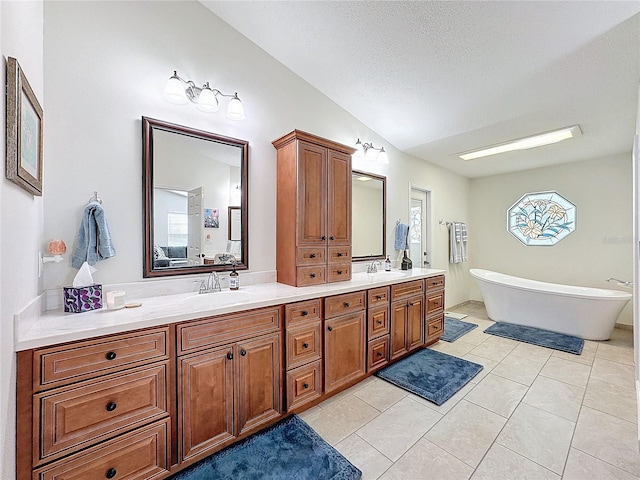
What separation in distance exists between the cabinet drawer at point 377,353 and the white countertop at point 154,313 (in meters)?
0.60

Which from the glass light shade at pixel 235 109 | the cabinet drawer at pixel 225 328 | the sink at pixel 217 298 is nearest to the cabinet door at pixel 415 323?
the cabinet drawer at pixel 225 328

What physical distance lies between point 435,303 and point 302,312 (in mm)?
1982

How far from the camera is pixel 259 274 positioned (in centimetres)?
241

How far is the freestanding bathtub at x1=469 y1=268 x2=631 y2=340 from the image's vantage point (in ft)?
10.8

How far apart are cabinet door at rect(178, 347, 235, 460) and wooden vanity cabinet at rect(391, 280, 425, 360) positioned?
165 centimetres

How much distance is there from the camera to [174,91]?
187 centimetres

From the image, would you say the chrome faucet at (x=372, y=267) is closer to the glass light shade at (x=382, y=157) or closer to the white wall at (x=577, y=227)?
the glass light shade at (x=382, y=157)

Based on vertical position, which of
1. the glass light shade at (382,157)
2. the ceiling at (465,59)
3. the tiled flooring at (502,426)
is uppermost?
the ceiling at (465,59)

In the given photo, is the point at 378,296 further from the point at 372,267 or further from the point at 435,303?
the point at 435,303

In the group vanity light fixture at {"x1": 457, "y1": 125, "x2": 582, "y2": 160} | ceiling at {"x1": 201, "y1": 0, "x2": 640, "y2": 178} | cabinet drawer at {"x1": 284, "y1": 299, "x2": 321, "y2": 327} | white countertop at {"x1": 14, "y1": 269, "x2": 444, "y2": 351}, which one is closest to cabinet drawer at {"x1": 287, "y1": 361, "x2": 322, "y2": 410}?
cabinet drawer at {"x1": 284, "y1": 299, "x2": 321, "y2": 327}

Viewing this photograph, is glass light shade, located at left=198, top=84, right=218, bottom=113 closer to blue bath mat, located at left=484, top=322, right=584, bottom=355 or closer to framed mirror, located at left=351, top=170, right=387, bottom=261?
framed mirror, located at left=351, top=170, right=387, bottom=261

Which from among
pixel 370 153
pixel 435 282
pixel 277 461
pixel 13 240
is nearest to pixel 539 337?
pixel 435 282

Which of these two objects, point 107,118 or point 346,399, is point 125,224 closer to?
point 107,118

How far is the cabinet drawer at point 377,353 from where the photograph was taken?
247 centimetres
